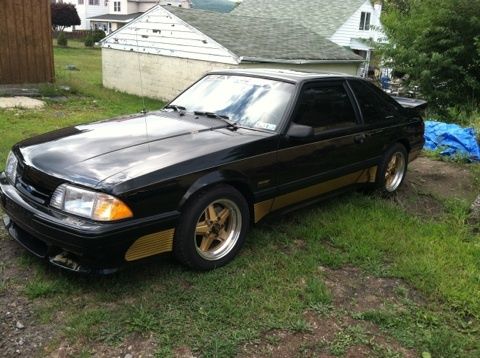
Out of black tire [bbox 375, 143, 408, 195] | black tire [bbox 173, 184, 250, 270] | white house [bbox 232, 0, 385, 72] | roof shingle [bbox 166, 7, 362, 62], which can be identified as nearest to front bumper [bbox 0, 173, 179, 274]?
black tire [bbox 173, 184, 250, 270]

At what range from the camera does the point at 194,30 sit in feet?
47.9

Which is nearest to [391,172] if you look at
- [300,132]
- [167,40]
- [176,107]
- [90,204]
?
[300,132]

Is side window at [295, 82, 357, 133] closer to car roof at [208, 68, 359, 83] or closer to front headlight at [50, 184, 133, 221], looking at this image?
car roof at [208, 68, 359, 83]

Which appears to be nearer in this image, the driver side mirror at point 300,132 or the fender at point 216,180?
the fender at point 216,180

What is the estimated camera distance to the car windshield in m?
4.24

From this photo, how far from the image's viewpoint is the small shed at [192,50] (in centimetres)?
1427

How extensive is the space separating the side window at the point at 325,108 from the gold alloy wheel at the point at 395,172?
1.23 meters

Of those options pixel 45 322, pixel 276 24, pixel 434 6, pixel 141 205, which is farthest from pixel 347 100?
pixel 276 24

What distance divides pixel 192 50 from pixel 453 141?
876 cm

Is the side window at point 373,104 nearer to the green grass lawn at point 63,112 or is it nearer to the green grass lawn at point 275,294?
the green grass lawn at point 275,294

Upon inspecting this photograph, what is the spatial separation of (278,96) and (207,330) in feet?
7.19

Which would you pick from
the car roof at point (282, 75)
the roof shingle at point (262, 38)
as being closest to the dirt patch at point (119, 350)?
the car roof at point (282, 75)

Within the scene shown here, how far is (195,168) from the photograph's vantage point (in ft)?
11.3

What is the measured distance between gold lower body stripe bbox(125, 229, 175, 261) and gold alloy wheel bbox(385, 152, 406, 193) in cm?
337
